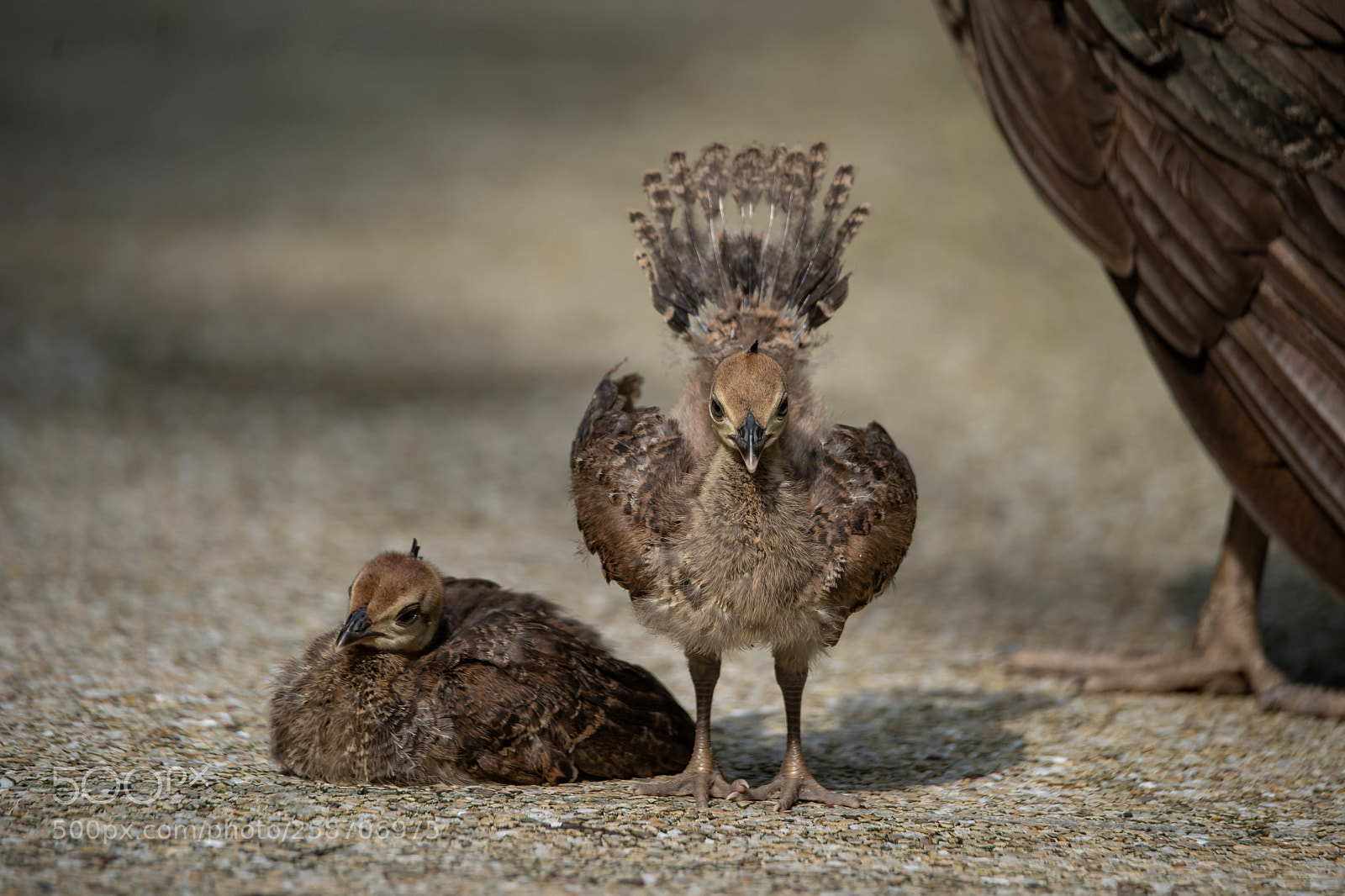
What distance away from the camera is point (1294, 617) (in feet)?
16.0

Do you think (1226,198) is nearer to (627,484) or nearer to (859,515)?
(859,515)

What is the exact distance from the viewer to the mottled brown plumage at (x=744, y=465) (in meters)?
3.00

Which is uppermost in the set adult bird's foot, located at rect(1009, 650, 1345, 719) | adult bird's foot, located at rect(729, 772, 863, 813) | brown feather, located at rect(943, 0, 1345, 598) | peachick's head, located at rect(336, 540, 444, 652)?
brown feather, located at rect(943, 0, 1345, 598)

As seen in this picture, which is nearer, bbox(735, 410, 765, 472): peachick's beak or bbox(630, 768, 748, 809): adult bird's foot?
bbox(735, 410, 765, 472): peachick's beak

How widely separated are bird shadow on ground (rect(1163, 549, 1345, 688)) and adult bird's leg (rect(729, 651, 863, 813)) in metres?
2.04

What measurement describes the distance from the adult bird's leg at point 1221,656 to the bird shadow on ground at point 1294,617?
207 millimetres

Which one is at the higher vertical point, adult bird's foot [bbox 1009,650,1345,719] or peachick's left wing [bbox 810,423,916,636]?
peachick's left wing [bbox 810,423,916,636]

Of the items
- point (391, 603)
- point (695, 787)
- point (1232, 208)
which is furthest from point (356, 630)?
point (1232, 208)

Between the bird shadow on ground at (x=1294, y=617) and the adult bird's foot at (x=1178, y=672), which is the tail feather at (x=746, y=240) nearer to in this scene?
the adult bird's foot at (x=1178, y=672)

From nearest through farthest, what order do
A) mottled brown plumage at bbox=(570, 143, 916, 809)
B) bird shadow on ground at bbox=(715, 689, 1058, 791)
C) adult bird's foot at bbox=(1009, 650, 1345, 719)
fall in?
mottled brown plumage at bbox=(570, 143, 916, 809) < bird shadow on ground at bbox=(715, 689, 1058, 791) < adult bird's foot at bbox=(1009, 650, 1345, 719)

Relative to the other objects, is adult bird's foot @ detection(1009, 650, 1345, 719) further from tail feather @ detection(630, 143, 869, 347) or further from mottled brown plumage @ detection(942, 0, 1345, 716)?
tail feather @ detection(630, 143, 869, 347)

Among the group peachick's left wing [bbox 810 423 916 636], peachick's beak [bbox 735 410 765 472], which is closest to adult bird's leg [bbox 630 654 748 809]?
peachick's left wing [bbox 810 423 916 636]

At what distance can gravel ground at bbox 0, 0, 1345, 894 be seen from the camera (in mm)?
2811

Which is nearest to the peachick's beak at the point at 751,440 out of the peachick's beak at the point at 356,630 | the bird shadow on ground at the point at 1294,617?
the peachick's beak at the point at 356,630
